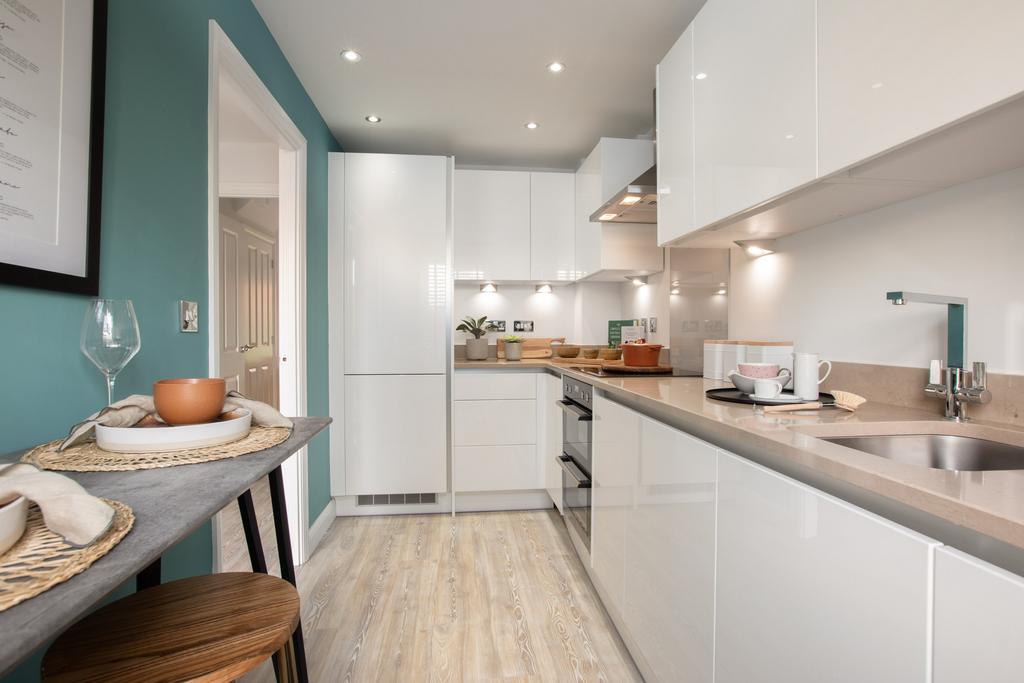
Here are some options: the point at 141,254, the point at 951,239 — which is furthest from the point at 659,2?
the point at 141,254

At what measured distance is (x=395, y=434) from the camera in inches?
125

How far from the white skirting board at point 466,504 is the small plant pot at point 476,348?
37.0 inches

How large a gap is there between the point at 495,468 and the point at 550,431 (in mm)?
445

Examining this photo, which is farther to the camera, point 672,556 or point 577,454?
point 577,454

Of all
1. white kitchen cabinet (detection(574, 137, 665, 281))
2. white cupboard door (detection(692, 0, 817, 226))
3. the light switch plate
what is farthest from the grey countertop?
white kitchen cabinet (detection(574, 137, 665, 281))

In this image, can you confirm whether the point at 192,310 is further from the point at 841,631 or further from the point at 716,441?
the point at 841,631

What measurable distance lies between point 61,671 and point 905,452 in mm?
1644

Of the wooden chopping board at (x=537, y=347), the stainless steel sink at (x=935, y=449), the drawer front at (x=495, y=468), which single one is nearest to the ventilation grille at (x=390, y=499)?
the drawer front at (x=495, y=468)

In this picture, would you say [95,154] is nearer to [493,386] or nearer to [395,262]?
[395,262]

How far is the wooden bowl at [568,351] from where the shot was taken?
141 inches

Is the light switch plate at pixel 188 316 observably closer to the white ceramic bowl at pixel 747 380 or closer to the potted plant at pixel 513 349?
the white ceramic bowl at pixel 747 380

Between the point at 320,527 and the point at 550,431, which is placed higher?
the point at 550,431

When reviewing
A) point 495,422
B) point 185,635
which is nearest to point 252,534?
point 185,635

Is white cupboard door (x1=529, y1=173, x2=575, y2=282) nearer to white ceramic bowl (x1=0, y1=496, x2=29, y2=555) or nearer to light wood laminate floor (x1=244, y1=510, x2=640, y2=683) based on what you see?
light wood laminate floor (x1=244, y1=510, x2=640, y2=683)
